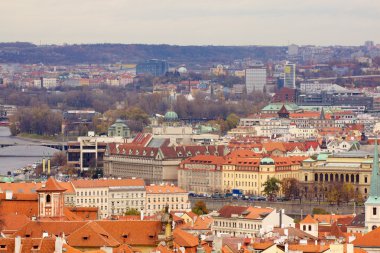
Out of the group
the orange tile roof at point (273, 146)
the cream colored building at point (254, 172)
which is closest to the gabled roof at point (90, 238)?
the cream colored building at point (254, 172)

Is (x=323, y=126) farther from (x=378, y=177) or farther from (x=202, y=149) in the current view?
(x=378, y=177)

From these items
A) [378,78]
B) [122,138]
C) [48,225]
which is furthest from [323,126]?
[48,225]

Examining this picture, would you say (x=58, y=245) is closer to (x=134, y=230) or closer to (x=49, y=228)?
(x=134, y=230)

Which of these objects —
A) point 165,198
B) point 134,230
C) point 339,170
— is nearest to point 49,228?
point 134,230

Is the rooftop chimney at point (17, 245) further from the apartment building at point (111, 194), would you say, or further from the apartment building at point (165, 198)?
the apartment building at point (165, 198)

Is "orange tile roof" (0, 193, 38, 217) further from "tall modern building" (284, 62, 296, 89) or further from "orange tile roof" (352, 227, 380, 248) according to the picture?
"tall modern building" (284, 62, 296, 89)

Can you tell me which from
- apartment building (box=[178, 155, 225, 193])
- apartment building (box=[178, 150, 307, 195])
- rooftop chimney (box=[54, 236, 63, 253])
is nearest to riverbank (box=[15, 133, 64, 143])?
apartment building (box=[178, 155, 225, 193])
